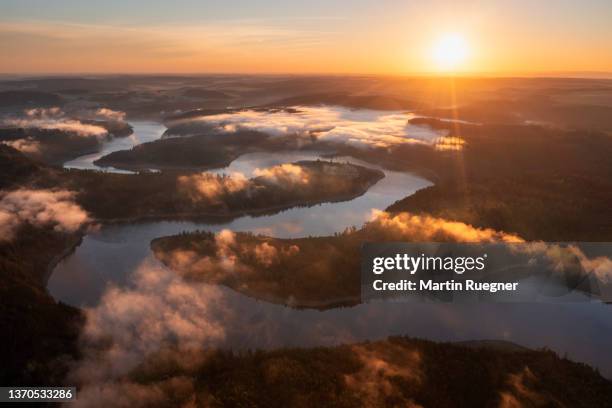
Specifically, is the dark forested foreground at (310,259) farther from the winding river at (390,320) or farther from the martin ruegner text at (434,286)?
the martin ruegner text at (434,286)

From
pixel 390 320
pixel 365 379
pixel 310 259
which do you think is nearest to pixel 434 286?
pixel 390 320

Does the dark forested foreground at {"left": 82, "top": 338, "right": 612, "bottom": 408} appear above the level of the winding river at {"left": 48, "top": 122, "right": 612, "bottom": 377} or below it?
above

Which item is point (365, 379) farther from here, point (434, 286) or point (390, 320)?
point (434, 286)

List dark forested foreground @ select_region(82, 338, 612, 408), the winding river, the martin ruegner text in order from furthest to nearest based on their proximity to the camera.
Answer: the martin ruegner text
the winding river
dark forested foreground @ select_region(82, 338, 612, 408)

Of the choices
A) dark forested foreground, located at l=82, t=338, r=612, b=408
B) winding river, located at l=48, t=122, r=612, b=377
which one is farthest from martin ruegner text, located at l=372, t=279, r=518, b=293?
dark forested foreground, located at l=82, t=338, r=612, b=408

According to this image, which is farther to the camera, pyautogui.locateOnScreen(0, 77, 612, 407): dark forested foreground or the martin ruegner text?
the martin ruegner text

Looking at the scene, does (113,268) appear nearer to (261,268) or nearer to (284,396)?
(261,268)

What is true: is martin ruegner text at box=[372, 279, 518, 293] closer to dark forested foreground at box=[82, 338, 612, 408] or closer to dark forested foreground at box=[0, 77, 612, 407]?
dark forested foreground at box=[0, 77, 612, 407]

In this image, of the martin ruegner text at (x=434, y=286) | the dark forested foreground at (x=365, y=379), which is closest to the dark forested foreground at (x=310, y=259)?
the dark forested foreground at (x=365, y=379)

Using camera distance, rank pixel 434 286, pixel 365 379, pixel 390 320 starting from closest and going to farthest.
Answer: pixel 365 379
pixel 390 320
pixel 434 286
